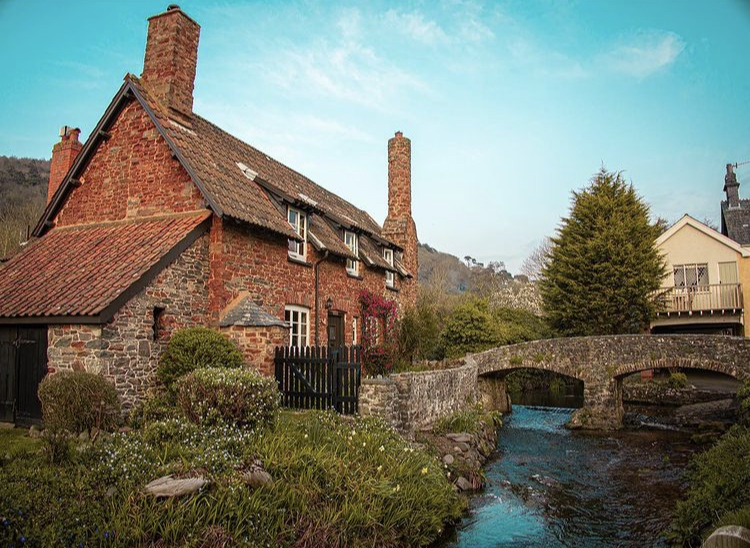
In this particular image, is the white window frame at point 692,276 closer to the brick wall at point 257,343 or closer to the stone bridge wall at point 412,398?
the stone bridge wall at point 412,398

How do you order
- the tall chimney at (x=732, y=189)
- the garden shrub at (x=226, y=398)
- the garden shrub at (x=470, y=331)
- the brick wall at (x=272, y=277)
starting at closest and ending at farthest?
the garden shrub at (x=226, y=398), the brick wall at (x=272, y=277), the garden shrub at (x=470, y=331), the tall chimney at (x=732, y=189)

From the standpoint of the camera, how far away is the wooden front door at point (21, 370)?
1095 cm

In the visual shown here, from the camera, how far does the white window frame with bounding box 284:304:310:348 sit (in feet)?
50.6

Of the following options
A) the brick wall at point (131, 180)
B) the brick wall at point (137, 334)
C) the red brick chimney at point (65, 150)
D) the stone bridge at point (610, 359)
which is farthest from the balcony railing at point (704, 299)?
the red brick chimney at point (65, 150)

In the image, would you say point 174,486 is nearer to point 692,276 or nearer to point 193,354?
point 193,354

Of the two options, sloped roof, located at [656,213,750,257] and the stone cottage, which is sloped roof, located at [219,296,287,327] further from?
sloped roof, located at [656,213,750,257]

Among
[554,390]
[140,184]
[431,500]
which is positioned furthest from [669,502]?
[554,390]

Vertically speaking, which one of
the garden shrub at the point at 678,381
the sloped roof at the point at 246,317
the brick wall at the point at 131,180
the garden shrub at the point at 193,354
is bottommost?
the garden shrub at the point at 678,381

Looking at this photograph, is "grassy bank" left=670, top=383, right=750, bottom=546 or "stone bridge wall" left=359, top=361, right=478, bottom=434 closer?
"grassy bank" left=670, top=383, right=750, bottom=546

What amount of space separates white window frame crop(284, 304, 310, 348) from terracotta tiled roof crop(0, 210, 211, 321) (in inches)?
163

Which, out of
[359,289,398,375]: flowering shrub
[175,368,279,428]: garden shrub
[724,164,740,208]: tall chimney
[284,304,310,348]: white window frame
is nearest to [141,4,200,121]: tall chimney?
[284,304,310,348]: white window frame

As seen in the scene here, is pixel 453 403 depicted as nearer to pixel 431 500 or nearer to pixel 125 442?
pixel 431 500

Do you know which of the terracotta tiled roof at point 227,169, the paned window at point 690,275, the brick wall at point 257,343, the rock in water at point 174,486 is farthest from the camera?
the paned window at point 690,275

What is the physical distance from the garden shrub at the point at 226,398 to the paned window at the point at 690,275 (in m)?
27.6
